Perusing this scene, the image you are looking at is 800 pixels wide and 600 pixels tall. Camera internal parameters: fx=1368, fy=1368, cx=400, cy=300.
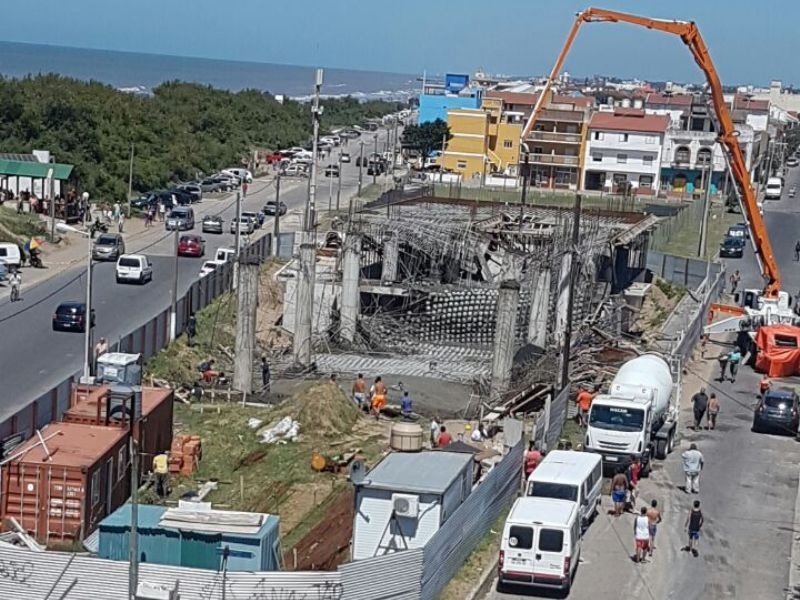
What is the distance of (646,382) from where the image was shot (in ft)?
88.6

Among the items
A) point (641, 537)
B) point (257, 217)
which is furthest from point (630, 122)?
point (641, 537)

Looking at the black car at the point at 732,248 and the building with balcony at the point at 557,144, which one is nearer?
the black car at the point at 732,248

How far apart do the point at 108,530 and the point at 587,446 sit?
1009 cm

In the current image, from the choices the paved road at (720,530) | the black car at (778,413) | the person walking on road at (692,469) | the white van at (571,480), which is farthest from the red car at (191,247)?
the white van at (571,480)

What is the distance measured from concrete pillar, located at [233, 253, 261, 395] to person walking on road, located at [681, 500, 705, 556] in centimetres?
1254

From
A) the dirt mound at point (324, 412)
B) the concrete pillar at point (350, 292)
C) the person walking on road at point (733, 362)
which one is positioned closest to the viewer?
the dirt mound at point (324, 412)

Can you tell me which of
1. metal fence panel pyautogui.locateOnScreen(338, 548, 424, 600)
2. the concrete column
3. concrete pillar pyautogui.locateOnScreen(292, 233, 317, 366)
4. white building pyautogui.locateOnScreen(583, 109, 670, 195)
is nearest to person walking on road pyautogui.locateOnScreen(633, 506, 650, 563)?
metal fence panel pyautogui.locateOnScreen(338, 548, 424, 600)

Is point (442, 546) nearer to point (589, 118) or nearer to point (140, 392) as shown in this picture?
point (140, 392)

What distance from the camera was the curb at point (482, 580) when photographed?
61.2 feet

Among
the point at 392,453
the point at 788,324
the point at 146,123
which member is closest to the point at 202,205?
the point at 146,123

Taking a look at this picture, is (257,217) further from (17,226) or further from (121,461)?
(121,461)

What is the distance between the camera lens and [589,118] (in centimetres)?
8588

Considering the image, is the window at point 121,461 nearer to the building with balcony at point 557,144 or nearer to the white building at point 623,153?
the white building at point 623,153

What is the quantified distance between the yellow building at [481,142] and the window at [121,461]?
69.7m
